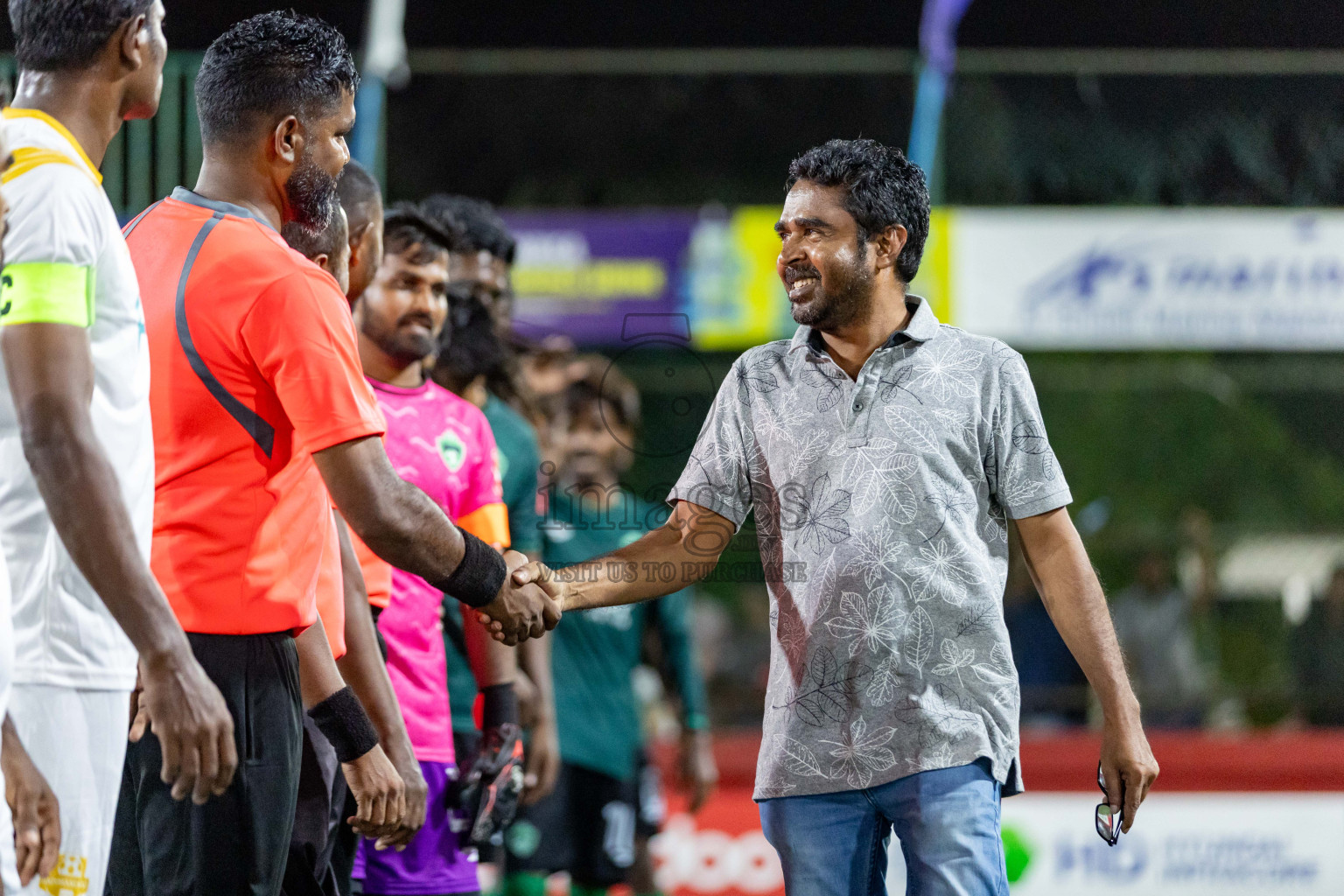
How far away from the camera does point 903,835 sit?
10.5ft

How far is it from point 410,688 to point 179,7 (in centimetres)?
685

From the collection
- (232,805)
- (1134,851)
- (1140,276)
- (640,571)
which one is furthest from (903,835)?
(1140,276)

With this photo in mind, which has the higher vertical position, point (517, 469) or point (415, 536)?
point (517, 469)

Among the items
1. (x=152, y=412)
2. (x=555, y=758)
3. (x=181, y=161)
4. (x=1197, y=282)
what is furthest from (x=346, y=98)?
(x=1197, y=282)

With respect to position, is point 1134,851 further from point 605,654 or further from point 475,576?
point 475,576

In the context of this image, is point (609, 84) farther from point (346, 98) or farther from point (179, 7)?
point (346, 98)

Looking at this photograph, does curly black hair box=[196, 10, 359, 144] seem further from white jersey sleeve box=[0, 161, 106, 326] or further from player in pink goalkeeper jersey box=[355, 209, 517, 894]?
player in pink goalkeeper jersey box=[355, 209, 517, 894]

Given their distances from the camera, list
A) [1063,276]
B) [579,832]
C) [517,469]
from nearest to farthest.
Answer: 1. [517,469]
2. [579,832]
3. [1063,276]

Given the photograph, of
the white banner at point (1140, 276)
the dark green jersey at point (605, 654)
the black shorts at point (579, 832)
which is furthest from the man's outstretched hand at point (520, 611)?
the white banner at point (1140, 276)

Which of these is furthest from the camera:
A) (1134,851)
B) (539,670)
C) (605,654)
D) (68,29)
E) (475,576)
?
(1134,851)

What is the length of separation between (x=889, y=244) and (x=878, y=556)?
0.76 meters

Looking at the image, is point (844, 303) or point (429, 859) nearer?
point (844, 303)

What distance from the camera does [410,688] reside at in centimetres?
411

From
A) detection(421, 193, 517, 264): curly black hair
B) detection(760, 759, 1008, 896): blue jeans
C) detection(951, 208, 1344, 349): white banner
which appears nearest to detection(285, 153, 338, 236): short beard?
detection(760, 759, 1008, 896): blue jeans
